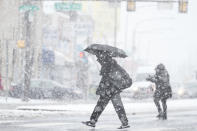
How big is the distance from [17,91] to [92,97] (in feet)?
25.4

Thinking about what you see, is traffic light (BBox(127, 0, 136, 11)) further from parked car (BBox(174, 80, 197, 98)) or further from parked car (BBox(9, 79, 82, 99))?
parked car (BBox(174, 80, 197, 98))

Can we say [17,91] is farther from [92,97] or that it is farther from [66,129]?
[66,129]

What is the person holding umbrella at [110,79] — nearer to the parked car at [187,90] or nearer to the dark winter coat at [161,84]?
the dark winter coat at [161,84]

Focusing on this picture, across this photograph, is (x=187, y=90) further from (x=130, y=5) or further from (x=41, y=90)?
(x=41, y=90)

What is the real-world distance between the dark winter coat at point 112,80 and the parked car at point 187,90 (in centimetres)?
2575

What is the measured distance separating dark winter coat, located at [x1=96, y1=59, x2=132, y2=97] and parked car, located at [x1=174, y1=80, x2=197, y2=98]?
25750mm

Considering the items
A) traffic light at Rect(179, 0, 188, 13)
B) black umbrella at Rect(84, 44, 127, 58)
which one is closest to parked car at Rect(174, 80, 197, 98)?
traffic light at Rect(179, 0, 188, 13)

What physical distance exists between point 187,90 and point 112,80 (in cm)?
2927

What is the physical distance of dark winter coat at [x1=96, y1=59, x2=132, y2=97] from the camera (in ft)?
44.2

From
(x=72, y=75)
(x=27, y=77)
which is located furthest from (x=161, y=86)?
(x=72, y=75)

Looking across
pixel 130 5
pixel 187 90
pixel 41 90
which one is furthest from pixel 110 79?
pixel 187 90

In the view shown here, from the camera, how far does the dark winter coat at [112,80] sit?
13484 millimetres

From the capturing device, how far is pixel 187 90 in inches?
1666

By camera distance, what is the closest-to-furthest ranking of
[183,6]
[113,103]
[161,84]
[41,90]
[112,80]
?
[112,80] < [113,103] < [161,84] < [41,90] < [183,6]
